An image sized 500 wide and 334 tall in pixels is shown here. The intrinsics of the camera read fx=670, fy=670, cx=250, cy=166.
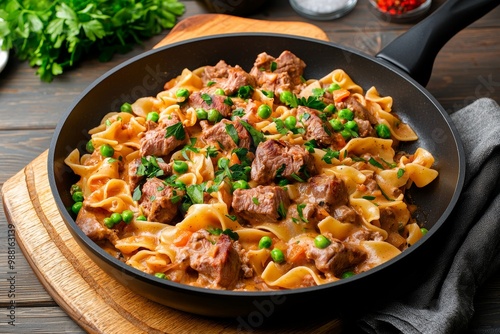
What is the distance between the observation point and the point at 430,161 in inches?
249

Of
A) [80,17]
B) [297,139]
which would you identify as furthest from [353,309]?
[80,17]

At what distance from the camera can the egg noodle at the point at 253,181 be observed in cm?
540

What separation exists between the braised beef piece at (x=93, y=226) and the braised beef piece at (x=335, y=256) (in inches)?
66.3

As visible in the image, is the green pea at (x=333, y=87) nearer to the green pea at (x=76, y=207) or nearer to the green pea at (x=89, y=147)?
the green pea at (x=89, y=147)

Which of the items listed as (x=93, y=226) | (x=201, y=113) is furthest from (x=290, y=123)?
(x=93, y=226)

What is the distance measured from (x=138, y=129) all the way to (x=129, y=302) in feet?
6.06

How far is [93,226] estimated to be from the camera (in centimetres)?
566

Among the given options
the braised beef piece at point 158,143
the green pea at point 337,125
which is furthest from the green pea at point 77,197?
the green pea at point 337,125

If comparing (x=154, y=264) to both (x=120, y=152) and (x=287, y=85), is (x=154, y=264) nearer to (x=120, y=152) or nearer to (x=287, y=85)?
(x=120, y=152)

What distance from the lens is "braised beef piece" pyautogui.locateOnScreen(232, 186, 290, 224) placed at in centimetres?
555

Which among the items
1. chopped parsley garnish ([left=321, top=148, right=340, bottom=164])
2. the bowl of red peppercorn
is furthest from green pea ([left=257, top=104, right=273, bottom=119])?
the bowl of red peppercorn

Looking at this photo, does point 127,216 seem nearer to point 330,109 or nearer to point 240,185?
point 240,185

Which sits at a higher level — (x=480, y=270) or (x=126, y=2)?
(x=126, y=2)

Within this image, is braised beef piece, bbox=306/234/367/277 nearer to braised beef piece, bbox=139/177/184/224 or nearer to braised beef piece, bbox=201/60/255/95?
braised beef piece, bbox=139/177/184/224
